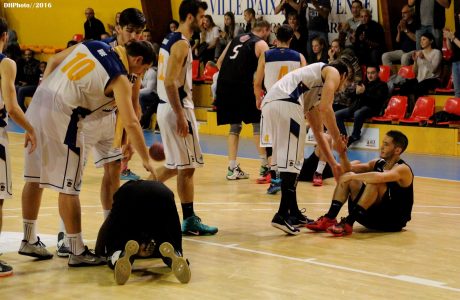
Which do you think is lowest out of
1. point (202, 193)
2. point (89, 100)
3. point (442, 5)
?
point (202, 193)

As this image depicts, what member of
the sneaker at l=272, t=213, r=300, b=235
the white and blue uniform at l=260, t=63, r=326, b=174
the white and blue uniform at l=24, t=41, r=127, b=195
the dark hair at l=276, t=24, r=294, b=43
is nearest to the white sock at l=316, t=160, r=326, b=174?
the dark hair at l=276, t=24, r=294, b=43

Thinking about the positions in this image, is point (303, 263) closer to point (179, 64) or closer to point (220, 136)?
point (179, 64)

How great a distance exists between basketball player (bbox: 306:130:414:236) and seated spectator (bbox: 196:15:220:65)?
10961mm

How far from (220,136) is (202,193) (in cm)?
648

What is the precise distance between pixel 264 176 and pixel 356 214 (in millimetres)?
3373

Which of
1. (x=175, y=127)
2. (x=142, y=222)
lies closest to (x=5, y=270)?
(x=142, y=222)

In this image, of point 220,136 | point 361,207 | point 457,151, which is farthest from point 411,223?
point 220,136

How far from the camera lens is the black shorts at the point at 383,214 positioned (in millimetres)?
7812

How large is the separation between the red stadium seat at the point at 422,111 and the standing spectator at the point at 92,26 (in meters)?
9.31

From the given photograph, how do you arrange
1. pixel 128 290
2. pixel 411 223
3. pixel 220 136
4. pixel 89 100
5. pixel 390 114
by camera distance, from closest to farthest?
1. pixel 128 290
2. pixel 89 100
3. pixel 411 223
4. pixel 390 114
5. pixel 220 136

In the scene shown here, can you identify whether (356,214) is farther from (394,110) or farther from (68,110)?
(394,110)

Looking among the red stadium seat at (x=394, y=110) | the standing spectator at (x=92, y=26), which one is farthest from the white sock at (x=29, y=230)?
the standing spectator at (x=92, y=26)

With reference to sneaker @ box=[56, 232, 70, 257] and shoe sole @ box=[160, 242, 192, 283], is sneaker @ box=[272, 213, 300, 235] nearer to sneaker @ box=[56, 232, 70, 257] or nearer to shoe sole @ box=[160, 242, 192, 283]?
shoe sole @ box=[160, 242, 192, 283]

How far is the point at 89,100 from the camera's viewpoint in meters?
6.52
